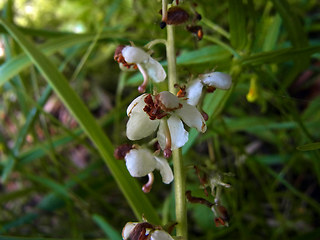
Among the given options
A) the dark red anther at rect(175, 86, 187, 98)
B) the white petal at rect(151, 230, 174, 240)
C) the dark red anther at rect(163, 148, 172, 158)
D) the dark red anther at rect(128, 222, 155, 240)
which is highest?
the dark red anther at rect(175, 86, 187, 98)

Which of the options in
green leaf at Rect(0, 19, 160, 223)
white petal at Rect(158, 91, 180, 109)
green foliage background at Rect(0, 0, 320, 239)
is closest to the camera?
white petal at Rect(158, 91, 180, 109)

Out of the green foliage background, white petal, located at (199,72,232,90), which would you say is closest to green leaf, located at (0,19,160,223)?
the green foliage background

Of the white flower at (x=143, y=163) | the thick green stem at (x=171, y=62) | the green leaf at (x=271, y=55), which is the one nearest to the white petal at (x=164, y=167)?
the white flower at (x=143, y=163)

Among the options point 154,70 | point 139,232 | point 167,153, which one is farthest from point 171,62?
point 139,232

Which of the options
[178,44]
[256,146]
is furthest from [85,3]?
[256,146]

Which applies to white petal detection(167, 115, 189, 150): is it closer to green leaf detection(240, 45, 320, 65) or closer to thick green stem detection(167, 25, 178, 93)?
thick green stem detection(167, 25, 178, 93)

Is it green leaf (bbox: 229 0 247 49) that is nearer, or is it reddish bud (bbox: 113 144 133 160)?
reddish bud (bbox: 113 144 133 160)

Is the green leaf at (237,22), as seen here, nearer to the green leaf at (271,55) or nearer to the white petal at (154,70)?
the green leaf at (271,55)
